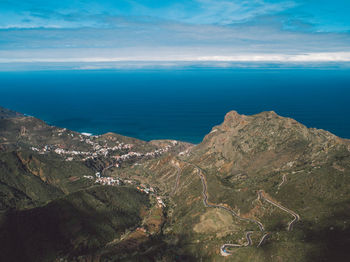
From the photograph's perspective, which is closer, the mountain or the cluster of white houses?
the mountain

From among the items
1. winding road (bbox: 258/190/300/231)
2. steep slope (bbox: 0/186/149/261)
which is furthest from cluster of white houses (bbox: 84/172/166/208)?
winding road (bbox: 258/190/300/231)

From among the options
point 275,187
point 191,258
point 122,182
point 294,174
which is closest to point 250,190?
point 275,187

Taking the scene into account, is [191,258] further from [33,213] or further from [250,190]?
[33,213]

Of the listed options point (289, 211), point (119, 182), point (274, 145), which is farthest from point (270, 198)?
point (119, 182)

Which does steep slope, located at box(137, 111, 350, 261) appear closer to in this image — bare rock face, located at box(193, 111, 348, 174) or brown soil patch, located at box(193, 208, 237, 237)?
brown soil patch, located at box(193, 208, 237, 237)

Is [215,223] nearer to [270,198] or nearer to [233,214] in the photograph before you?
[233,214]

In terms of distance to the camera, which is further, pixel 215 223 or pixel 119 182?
pixel 119 182

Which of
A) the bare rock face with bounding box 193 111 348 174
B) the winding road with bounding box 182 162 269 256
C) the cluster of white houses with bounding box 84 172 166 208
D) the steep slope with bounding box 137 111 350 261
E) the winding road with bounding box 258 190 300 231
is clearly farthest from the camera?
the cluster of white houses with bounding box 84 172 166 208

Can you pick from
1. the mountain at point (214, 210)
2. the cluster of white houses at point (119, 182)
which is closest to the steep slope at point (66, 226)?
the mountain at point (214, 210)
